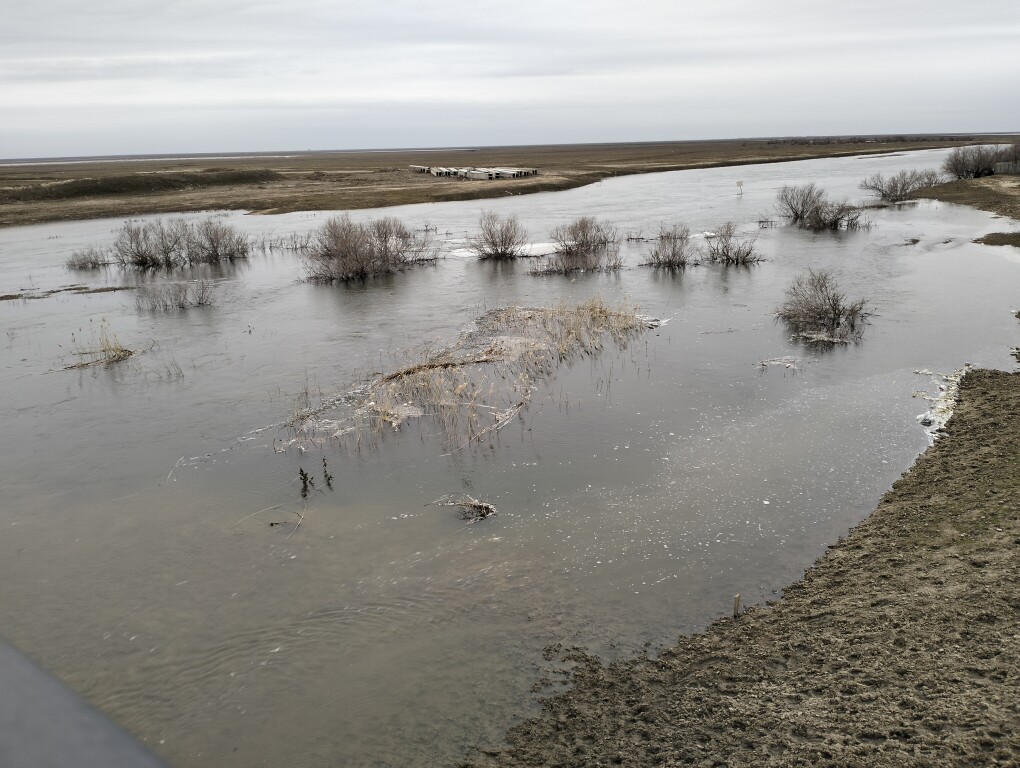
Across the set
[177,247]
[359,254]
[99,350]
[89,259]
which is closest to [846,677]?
[99,350]

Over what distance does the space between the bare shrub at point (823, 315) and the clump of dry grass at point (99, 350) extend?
16.5 meters

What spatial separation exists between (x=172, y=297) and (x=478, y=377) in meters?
13.8

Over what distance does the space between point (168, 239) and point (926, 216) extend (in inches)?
1424

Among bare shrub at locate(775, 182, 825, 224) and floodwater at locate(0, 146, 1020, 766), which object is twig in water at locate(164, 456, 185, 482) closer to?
floodwater at locate(0, 146, 1020, 766)

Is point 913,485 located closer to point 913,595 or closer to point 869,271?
point 913,595

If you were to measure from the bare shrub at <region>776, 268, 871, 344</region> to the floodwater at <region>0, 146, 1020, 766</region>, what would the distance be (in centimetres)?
57

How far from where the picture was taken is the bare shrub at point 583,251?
84.2 feet

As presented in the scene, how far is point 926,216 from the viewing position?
35.7m

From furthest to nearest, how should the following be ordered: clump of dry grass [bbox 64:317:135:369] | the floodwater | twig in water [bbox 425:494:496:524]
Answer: clump of dry grass [bbox 64:317:135:369], twig in water [bbox 425:494:496:524], the floodwater

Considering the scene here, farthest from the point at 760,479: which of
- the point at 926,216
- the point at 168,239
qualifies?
the point at 926,216

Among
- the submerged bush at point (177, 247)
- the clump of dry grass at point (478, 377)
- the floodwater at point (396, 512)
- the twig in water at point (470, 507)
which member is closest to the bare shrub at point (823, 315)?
the floodwater at point (396, 512)

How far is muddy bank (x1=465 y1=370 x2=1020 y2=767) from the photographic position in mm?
4805

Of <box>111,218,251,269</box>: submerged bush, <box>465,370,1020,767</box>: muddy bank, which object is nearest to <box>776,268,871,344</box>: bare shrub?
<box>465,370,1020,767</box>: muddy bank

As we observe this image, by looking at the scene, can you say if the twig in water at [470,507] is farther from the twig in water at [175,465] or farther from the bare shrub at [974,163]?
the bare shrub at [974,163]
